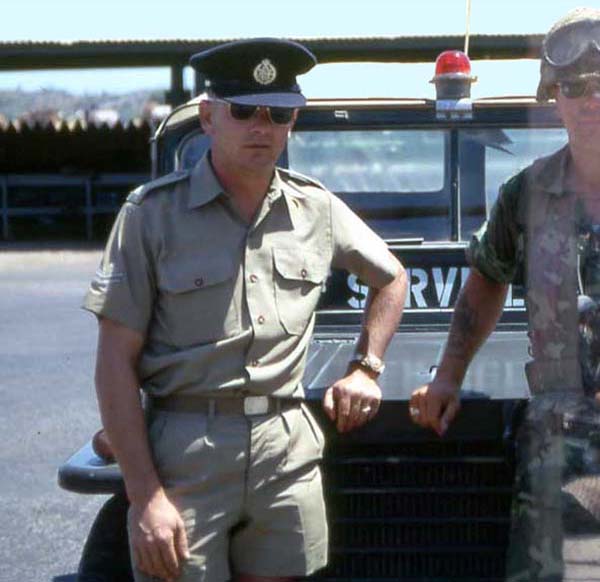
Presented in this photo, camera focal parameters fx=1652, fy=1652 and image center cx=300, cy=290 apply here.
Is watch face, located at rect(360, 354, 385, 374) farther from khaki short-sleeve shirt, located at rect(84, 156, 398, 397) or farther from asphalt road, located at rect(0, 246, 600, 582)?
asphalt road, located at rect(0, 246, 600, 582)

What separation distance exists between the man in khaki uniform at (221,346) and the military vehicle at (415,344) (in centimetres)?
46

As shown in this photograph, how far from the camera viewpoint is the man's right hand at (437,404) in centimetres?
349

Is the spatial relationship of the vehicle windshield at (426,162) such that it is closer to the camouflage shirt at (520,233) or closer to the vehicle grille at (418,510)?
the vehicle grille at (418,510)

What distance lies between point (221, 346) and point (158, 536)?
0.39m

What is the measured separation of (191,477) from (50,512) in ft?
12.3

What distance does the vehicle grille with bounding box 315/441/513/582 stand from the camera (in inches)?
149

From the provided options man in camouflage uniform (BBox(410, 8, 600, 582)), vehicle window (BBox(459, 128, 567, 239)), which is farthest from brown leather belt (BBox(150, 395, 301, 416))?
vehicle window (BBox(459, 128, 567, 239))

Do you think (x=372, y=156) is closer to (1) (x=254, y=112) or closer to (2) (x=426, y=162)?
(2) (x=426, y=162)

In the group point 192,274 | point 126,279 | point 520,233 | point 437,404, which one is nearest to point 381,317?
point 437,404

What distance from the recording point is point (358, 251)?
11.5 ft

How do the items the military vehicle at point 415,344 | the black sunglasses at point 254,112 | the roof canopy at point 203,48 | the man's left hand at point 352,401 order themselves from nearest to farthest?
the black sunglasses at point 254,112, the man's left hand at point 352,401, the military vehicle at point 415,344, the roof canopy at point 203,48

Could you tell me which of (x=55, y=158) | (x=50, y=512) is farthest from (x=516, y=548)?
(x=55, y=158)

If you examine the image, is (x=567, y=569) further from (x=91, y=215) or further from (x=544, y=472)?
(x=91, y=215)

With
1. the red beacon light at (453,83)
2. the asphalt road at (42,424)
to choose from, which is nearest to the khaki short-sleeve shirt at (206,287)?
the red beacon light at (453,83)
